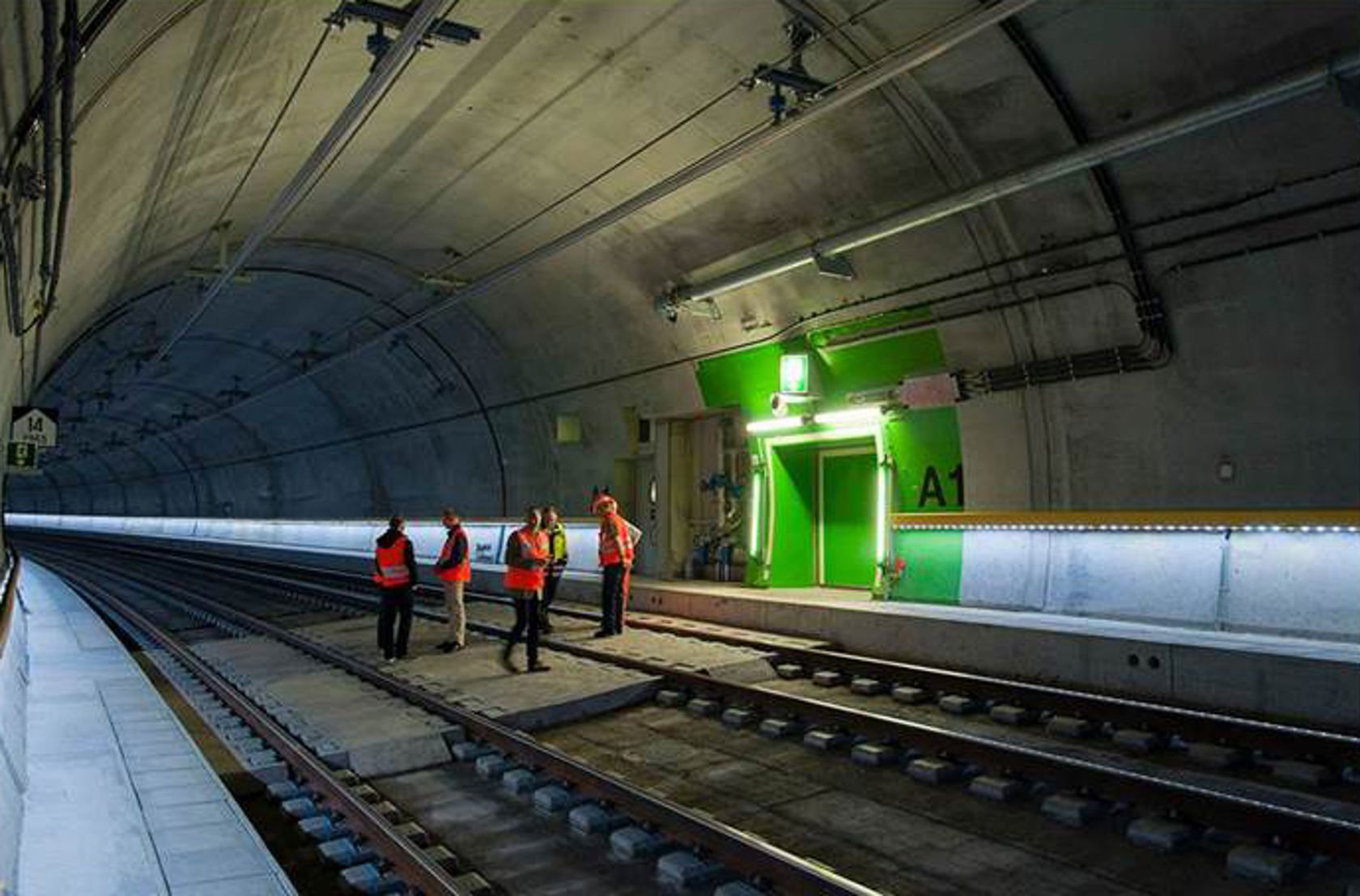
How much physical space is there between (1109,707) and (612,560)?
6.83m

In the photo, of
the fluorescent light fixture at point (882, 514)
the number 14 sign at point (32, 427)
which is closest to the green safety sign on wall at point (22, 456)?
the number 14 sign at point (32, 427)

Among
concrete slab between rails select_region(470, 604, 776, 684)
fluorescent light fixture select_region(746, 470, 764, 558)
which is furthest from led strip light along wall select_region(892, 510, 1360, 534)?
fluorescent light fixture select_region(746, 470, 764, 558)

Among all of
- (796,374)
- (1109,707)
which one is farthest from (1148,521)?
(796,374)

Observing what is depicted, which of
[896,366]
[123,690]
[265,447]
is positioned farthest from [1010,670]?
[265,447]

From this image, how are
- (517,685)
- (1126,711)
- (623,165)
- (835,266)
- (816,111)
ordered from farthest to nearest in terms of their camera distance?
1. (623,165)
2. (835,266)
3. (517,685)
4. (816,111)
5. (1126,711)

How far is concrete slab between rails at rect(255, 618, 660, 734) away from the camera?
9422 mm

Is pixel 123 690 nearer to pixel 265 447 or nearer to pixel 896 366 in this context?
pixel 896 366

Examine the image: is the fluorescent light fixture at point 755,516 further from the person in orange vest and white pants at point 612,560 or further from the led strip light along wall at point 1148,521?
the led strip light along wall at point 1148,521

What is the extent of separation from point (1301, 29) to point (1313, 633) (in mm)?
5144

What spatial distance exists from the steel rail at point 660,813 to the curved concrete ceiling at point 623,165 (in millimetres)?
5343

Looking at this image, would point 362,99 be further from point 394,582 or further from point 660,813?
point 660,813

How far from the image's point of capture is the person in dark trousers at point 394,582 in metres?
11.7

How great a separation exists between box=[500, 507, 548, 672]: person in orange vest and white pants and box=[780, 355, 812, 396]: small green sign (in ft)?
16.2

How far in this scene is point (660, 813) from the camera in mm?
6105
